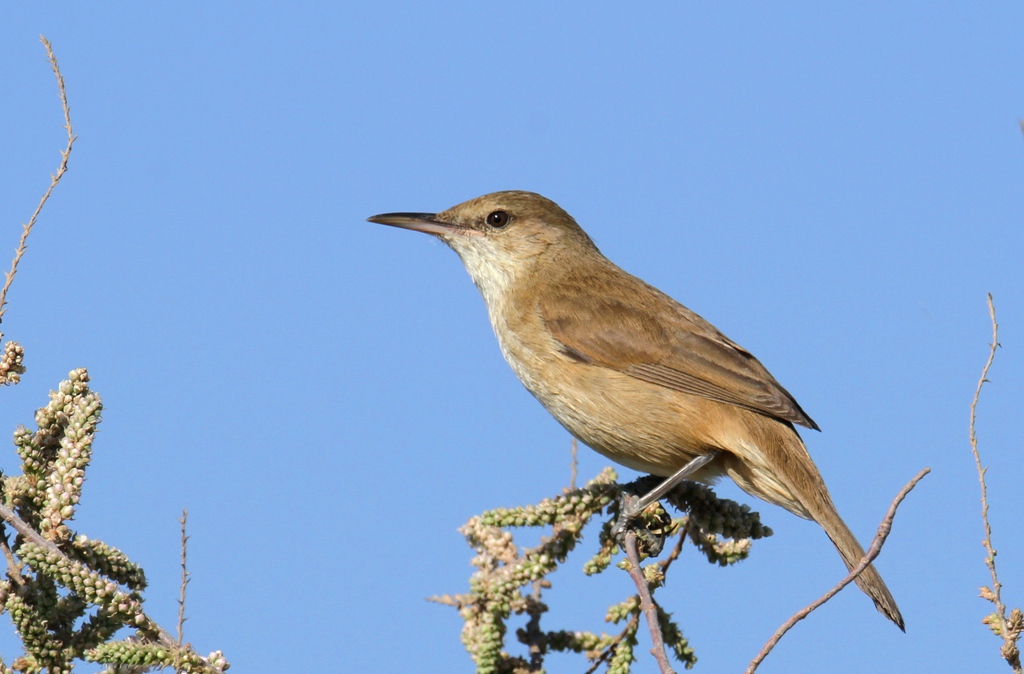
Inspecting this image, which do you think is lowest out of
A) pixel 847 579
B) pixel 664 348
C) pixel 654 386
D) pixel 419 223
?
pixel 847 579

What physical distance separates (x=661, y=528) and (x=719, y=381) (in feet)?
2.60

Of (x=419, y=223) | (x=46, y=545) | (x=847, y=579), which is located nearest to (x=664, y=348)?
(x=419, y=223)

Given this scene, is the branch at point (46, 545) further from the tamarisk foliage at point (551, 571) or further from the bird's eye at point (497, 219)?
the bird's eye at point (497, 219)

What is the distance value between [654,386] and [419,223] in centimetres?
197

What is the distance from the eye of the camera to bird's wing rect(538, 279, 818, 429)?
5.05m

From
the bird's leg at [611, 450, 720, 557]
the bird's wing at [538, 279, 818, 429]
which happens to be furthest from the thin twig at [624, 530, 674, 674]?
the bird's wing at [538, 279, 818, 429]

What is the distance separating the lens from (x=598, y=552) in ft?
12.8

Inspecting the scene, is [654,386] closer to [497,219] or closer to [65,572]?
[497,219]

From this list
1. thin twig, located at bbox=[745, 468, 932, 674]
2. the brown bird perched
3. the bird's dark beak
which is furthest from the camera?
the bird's dark beak

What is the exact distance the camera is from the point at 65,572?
2.82 meters

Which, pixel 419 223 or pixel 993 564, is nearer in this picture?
pixel 993 564

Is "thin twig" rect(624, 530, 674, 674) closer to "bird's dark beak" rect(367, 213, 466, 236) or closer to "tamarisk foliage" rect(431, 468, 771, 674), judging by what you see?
"tamarisk foliage" rect(431, 468, 771, 674)

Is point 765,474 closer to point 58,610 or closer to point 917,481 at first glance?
point 917,481

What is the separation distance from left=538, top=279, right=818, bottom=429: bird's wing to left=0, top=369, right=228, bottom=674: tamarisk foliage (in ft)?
8.77
